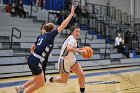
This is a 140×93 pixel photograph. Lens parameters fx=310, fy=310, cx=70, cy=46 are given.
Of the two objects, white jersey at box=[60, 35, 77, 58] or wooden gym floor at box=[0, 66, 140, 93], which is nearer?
white jersey at box=[60, 35, 77, 58]

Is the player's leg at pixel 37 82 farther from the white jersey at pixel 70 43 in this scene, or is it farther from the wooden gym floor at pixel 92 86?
the wooden gym floor at pixel 92 86

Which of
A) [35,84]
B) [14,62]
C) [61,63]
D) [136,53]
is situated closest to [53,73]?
[14,62]

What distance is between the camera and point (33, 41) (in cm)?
1516

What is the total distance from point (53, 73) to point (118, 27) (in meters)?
12.5

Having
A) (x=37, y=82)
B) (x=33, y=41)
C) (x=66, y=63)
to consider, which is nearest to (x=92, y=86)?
(x=66, y=63)

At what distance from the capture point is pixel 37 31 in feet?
54.3

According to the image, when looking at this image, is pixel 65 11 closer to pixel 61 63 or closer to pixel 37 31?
pixel 37 31

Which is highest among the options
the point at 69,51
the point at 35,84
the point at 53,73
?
the point at 69,51

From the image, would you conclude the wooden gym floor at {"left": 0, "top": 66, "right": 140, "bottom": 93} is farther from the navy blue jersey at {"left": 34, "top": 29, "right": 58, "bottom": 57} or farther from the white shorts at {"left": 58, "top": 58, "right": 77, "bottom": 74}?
the navy blue jersey at {"left": 34, "top": 29, "right": 58, "bottom": 57}

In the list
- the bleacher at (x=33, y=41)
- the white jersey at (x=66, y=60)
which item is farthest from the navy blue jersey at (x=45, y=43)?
the bleacher at (x=33, y=41)

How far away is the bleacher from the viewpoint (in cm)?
1244

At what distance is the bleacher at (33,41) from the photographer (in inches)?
490

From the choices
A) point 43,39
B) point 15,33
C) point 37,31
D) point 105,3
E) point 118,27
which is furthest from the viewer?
point 105,3

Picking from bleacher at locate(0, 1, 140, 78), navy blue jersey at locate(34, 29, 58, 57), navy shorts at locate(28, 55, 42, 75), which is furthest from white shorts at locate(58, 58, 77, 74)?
bleacher at locate(0, 1, 140, 78)
